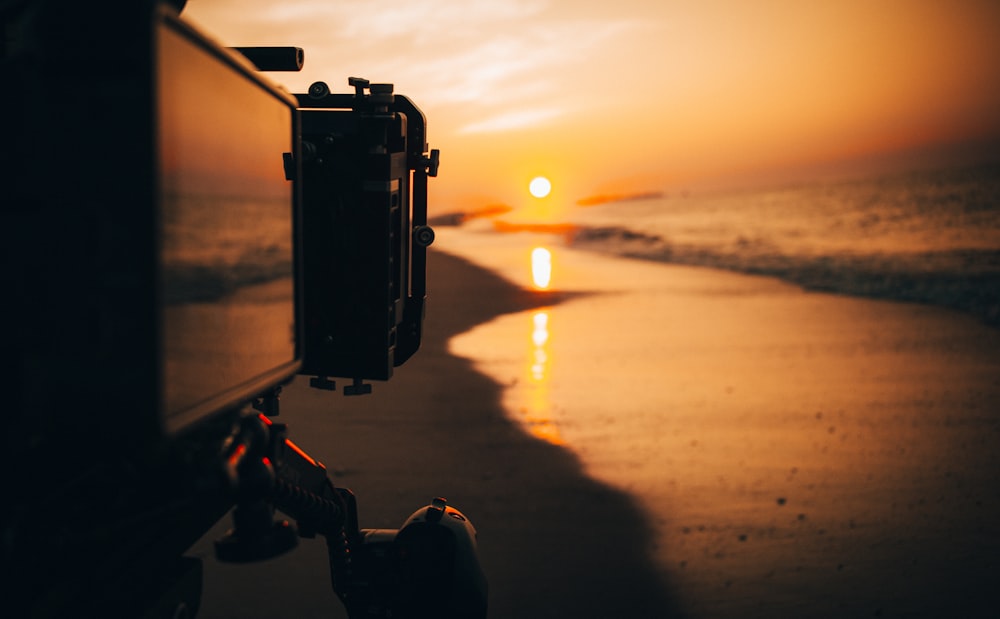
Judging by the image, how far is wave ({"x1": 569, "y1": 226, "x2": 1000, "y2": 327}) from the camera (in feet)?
62.4

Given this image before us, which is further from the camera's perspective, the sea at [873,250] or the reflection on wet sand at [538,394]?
the sea at [873,250]

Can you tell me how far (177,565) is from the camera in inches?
71.4

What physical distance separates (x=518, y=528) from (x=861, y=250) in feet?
108

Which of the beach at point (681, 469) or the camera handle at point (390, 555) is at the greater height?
the camera handle at point (390, 555)

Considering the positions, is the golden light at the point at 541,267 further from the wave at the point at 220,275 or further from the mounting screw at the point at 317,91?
the wave at the point at 220,275

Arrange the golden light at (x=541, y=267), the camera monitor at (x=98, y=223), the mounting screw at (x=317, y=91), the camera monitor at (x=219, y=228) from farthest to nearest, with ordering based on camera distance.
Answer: the golden light at (x=541, y=267) → the mounting screw at (x=317, y=91) → the camera monitor at (x=219, y=228) → the camera monitor at (x=98, y=223)

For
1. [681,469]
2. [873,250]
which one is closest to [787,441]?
[681,469]

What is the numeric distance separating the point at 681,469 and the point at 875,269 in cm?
2259

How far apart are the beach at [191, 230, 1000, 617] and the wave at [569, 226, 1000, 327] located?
6749 millimetres

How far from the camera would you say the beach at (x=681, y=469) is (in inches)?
174

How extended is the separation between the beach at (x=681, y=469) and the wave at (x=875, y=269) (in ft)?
22.1

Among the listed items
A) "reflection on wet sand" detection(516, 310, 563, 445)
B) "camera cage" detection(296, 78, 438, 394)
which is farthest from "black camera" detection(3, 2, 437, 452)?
Answer: "reflection on wet sand" detection(516, 310, 563, 445)

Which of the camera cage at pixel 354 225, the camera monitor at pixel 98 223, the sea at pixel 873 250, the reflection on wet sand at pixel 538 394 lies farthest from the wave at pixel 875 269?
the camera monitor at pixel 98 223

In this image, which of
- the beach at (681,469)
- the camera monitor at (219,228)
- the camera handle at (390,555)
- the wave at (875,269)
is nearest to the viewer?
the camera monitor at (219,228)
